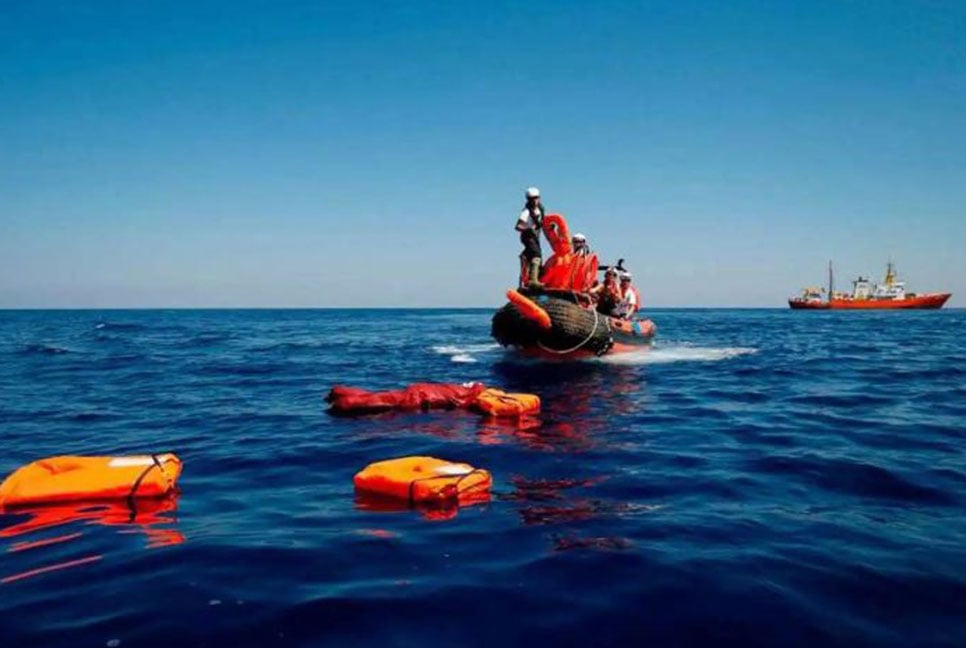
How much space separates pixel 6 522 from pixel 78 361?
774 inches

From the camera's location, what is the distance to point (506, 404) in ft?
35.1

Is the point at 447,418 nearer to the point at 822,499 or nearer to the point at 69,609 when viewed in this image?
the point at 822,499

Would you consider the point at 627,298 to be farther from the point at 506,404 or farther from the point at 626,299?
the point at 506,404

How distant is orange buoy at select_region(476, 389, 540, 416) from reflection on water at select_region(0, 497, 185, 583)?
554 centimetres

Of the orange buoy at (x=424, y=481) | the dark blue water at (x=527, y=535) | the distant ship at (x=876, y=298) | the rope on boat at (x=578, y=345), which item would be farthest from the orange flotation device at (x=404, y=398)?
the distant ship at (x=876, y=298)

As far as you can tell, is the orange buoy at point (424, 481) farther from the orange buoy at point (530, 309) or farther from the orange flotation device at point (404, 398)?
the orange buoy at point (530, 309)

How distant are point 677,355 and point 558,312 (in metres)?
7.03

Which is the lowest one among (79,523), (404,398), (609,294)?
(79,523)

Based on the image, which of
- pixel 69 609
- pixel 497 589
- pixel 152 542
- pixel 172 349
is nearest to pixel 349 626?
pixel 497 589

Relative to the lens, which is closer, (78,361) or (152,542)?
(152,542)

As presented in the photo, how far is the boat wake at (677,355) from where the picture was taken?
66.3 ft

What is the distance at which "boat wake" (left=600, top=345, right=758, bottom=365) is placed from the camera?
20220 mm

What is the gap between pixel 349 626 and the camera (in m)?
3.72

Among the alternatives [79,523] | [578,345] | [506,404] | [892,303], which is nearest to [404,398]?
[506,404]
